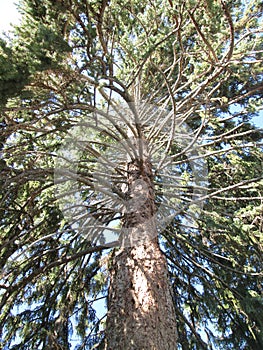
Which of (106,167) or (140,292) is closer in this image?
(140,292)

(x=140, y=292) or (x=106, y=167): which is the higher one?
(x=106, y=167)

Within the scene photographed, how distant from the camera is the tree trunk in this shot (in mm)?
2832

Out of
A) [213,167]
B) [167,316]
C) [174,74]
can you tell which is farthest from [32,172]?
[174,74]

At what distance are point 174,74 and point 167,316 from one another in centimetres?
499

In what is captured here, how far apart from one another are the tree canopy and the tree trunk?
356mm

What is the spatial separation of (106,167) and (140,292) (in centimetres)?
220

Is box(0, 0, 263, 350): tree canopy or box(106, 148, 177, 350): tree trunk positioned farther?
box(0, 0, 263, 350): tree canopy

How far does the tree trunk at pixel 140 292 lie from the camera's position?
9.29 ft

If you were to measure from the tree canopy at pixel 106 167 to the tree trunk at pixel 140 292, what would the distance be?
356 millimetres

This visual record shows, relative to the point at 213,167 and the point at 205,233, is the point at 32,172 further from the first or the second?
the point at 213,167

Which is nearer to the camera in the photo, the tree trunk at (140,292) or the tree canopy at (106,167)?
the tree trunk at (140,292)

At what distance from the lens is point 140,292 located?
315cm

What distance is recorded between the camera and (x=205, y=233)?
17.1ft

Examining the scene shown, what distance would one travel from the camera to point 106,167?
482 centimetres
